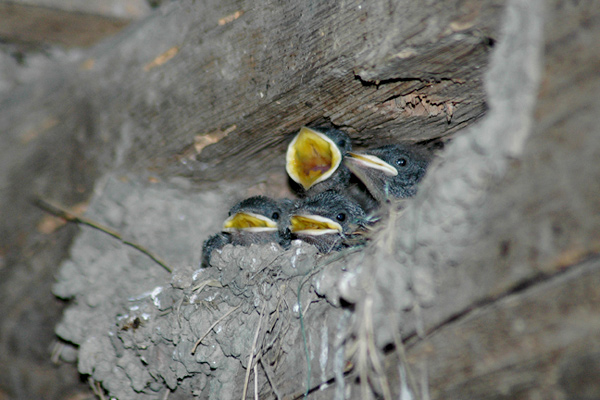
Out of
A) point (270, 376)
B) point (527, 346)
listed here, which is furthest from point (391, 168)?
point (527, 346)

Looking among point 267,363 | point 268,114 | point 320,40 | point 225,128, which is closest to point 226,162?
point 225,128

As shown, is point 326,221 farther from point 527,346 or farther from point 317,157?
point 527,346

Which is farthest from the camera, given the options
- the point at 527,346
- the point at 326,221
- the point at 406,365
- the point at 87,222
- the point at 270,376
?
the point at 87,222

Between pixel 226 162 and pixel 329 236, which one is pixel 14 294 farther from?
pixel 329 236

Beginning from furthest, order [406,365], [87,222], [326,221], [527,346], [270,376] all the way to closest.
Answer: [87,222] < [326,221] < [270,376] < [406,365] < [527,346]

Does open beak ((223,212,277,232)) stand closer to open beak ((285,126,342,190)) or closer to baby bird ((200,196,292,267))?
baby bird ((200,196,292,267))

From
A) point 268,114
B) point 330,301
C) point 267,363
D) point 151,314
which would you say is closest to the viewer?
point 330,301

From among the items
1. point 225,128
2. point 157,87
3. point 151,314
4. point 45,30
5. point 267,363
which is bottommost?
point 267,363
